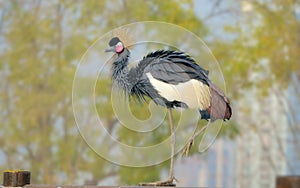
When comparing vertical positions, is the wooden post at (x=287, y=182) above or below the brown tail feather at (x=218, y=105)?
below

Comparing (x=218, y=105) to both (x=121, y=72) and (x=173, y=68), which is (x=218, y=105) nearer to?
(x=173, y=68)

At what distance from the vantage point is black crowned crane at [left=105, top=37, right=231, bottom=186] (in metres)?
3.25

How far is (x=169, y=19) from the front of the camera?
15148 mm

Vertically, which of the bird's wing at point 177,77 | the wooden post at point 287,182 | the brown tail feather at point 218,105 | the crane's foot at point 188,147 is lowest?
the wooden post at point 287,182

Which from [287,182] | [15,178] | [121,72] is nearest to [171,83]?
[121,72]

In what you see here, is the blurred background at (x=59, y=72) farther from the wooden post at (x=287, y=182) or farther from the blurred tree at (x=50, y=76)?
the wooden post at (x=287, y=182)

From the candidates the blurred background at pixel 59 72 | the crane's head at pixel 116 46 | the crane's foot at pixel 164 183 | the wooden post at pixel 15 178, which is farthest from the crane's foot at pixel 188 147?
the blurred background at pixel 59 72

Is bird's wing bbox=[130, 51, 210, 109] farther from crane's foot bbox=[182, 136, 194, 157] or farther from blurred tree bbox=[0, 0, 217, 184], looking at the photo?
blurred tree bbox=[0, 0, 217, 184]

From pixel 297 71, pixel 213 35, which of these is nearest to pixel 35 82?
pixel 213 35

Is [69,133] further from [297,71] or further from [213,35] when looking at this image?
[297,71]

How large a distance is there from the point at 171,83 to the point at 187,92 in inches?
2.9

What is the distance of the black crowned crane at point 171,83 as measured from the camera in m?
3.25

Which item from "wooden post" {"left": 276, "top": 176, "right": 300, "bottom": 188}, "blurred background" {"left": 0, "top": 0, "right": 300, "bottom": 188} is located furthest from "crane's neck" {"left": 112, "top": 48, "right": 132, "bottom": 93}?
"blurred background" {"left": 0, "top": 0, "right": 300, "bottom": 188}

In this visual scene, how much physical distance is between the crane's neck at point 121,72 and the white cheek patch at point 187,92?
9 centimetres
